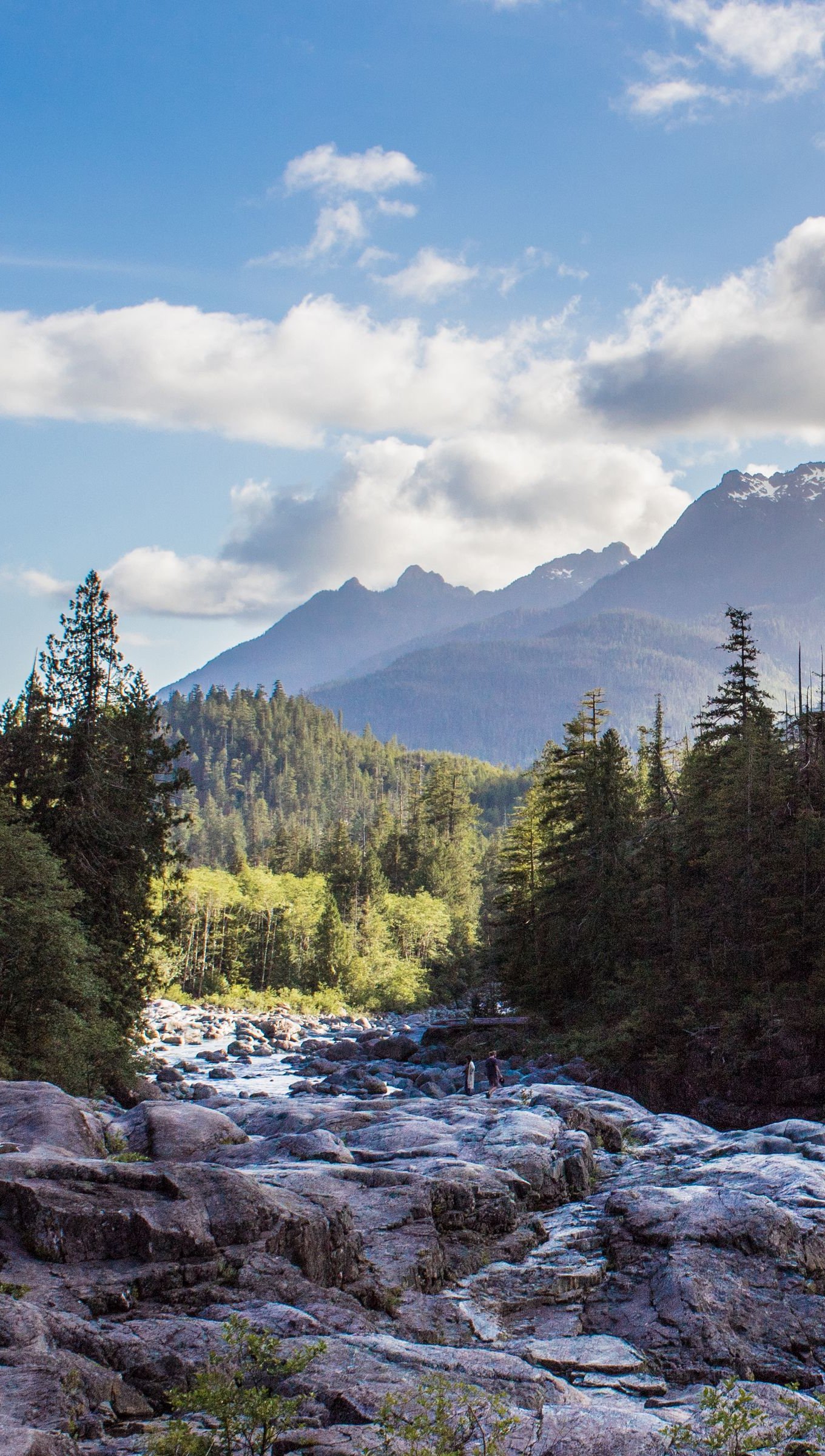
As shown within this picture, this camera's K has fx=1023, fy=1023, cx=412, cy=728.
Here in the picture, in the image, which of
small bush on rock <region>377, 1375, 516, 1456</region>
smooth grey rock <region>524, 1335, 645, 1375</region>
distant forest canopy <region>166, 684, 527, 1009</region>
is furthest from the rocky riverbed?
distant forest canopy <region>166, 684, 527, 1009</region>

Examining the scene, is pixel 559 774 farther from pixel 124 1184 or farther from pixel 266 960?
pixel 124 1184

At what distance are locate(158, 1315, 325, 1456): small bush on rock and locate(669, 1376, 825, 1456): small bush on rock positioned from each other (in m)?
3.91

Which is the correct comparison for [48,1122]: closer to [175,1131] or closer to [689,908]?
[175,1131]

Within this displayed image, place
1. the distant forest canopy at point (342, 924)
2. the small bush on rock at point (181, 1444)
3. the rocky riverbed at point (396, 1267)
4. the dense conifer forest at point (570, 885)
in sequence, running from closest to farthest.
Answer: the small bush on rock at point (181, 1444) < the rocky riverbed at point (396, 1267) < the dense conifer forest at point (570, 885) < the distant forest canopy at point (342, 924)

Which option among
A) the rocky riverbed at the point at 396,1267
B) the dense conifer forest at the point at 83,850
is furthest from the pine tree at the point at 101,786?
the rocky riverbed at the point at 396,1267

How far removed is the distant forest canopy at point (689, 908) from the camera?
41656 mm

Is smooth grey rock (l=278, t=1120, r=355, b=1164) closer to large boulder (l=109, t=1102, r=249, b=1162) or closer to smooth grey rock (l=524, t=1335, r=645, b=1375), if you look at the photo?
large boulder (l=109, t=1102, r=249, b=1162)

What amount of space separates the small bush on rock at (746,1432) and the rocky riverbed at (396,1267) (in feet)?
1.50

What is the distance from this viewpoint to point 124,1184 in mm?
14617

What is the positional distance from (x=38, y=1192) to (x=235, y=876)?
92781mm

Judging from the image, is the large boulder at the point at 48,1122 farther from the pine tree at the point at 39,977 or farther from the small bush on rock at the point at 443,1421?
the pine tree at the point at 39,977

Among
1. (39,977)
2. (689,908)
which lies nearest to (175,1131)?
(39,977)

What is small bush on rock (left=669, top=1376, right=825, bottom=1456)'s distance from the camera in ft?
32.9

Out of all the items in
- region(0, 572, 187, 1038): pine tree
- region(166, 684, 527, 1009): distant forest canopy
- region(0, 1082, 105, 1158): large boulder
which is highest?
region(0, 572, 187, 1038): pine tree
